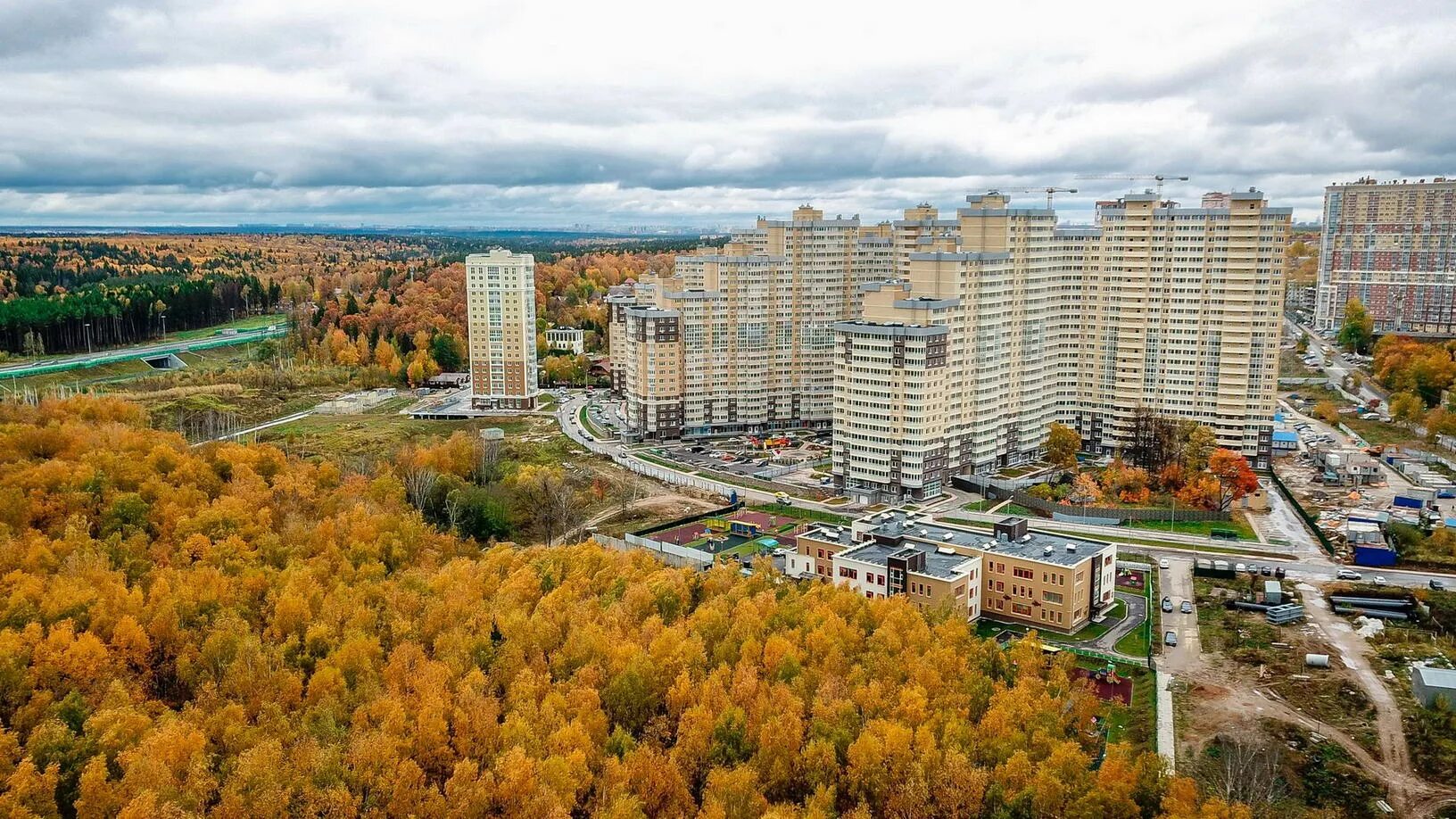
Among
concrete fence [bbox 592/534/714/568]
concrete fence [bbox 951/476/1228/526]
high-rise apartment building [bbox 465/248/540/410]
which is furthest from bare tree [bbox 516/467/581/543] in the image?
high-rise apartment building [bbox 465/248/540/410]

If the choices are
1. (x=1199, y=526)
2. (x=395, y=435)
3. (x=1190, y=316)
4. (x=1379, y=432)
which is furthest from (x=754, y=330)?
(x=1379, y=432)

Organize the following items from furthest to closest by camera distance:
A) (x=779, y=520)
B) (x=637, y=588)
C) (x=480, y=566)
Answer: (x=779, y=520) → (x=480, y=566) → (x=637, y=588)

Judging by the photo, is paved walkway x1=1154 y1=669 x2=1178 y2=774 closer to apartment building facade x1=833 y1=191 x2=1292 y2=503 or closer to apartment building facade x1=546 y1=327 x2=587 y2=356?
apartment building facade x1=833 y1=191 x2=1292 y2=503

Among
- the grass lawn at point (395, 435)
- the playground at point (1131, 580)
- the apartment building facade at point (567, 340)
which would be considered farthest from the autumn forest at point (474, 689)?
the apartment building facade at point (567, 340)

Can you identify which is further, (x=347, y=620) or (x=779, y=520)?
(x=779, y=520)

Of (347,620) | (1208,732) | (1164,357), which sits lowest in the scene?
(1208,732)

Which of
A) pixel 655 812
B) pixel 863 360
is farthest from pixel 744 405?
pixel 655 812

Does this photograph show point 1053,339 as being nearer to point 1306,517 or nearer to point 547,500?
point 1306,517

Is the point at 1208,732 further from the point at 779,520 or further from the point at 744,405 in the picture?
the point at 744,405
